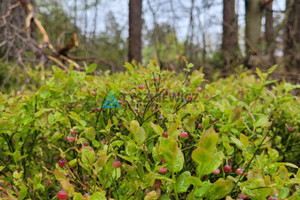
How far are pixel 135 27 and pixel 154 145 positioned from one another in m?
3.57

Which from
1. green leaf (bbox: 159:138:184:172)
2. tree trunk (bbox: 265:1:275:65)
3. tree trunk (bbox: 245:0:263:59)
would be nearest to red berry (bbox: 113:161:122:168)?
green leaf (bbox: 159:138:184:172)

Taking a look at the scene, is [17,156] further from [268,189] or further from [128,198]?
[268,189]

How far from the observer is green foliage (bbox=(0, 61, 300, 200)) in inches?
34.8

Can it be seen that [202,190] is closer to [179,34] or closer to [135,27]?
[135,27]

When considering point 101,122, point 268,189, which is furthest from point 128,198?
point 101,122

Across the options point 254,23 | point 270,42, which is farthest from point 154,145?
point 254,23

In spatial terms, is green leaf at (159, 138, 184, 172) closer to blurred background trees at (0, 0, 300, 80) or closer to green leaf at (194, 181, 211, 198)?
green leaf at (194, 181, 211, 198)

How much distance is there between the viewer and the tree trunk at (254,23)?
539 centimetres

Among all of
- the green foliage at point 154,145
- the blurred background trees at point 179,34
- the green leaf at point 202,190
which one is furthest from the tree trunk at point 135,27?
the green leaf at point 202,190

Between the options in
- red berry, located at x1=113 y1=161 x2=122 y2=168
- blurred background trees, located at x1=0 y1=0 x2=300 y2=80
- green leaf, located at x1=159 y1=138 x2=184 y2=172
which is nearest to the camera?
green leaf, located at x1=159 y1=138 x2=184 y2=172

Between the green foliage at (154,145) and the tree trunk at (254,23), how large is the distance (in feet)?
13.2

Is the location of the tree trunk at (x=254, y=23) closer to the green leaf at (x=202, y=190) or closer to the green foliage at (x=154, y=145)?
→ the green foliage at (x=154, y=145)

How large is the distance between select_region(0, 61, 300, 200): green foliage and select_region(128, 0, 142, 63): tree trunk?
286cm

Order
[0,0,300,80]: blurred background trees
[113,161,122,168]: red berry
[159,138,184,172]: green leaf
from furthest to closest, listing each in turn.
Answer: [0,0,300,80]: blurred background trees, [113,161,122,168]: red berry, [159,138,184,172]: green leaf
